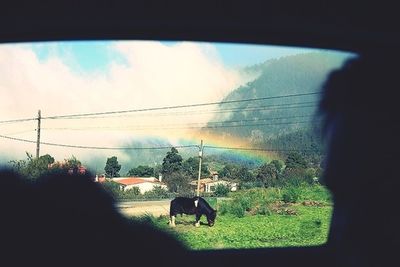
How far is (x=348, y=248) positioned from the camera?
6.94 feet

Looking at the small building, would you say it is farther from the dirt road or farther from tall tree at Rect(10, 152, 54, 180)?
tall tree at Rect(10, 152, 54, 180)

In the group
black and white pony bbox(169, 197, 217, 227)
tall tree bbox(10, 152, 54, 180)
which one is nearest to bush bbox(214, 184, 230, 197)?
black and white pony bbox(169, 197, 217, 227)

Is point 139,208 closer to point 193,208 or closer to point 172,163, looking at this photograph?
point 172,163

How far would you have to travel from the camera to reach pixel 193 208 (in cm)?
859

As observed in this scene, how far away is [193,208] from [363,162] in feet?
21.9

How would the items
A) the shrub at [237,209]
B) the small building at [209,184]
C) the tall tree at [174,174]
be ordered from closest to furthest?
the tall tree at [174,174], the shrub at [237,209], the small building at [209,184]

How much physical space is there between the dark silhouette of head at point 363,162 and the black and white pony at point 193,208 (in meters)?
5.91

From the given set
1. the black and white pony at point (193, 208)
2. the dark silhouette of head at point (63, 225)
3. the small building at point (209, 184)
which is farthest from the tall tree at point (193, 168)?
the dark silhouette of head at point (63, 225)

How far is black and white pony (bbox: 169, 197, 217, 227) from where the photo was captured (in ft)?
27.3

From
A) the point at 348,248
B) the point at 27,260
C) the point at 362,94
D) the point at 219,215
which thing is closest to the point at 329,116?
the point at 362,94

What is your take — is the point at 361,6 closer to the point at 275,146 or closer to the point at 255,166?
the point at 275,146

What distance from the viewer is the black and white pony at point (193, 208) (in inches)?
328

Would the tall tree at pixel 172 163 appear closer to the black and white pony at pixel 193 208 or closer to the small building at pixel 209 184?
the black and white pony at pixel 193 208

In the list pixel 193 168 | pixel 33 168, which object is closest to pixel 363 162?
pixel 33 168
